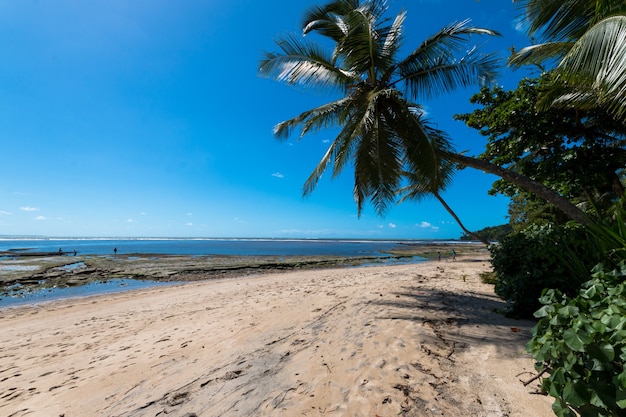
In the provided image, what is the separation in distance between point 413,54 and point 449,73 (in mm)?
1152

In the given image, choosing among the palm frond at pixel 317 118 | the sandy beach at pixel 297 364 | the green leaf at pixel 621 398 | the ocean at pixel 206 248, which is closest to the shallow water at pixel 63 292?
the sandy beach at pixel 297 364

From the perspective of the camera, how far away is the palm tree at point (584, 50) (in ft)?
11.8

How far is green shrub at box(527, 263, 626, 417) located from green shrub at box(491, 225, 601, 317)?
2.03 m

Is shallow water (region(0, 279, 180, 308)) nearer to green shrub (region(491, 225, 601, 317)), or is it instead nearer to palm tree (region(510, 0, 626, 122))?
green shrub (region(491, 225, 601, 317))

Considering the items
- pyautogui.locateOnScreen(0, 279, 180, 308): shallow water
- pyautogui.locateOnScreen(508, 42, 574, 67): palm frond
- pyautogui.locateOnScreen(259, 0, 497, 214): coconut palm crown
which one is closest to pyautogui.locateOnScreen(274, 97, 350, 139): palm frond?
pyautogui.locateOnScreen(259, 0, 497, 214): coconut palm crown

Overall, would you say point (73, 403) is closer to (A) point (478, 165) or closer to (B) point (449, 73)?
(A) point (478, 165)

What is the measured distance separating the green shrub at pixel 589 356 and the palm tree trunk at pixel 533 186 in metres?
4.44

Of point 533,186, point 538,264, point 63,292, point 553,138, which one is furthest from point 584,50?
point 63,292

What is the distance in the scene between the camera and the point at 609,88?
379 cm

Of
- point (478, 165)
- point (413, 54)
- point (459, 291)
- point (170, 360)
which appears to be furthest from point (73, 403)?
point (413, 54)

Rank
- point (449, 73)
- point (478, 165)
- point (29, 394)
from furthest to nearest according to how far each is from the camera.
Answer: point (449, 73) < point (478, 165) < point (29, 394)

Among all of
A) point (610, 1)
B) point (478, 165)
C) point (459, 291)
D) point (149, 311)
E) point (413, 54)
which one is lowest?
point (149, 311)

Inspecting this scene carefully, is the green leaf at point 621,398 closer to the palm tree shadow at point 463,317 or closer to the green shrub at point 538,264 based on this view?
the palm tree shadow at point 463,317

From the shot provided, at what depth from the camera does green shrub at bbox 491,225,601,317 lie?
356 cm
